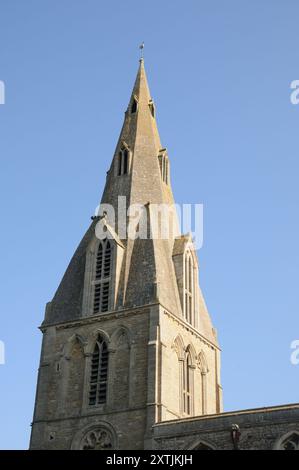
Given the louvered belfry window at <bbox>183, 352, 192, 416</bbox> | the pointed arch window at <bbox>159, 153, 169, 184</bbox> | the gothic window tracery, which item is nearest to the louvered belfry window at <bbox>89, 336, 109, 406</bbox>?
the gothic window tracery

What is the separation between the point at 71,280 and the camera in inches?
1499

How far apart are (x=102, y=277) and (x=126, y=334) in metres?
3.67

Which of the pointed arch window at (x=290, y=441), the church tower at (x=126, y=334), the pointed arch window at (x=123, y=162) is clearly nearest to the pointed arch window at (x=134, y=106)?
the pointed arch window at (x=123, y=162)

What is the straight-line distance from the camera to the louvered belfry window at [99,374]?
3334cm

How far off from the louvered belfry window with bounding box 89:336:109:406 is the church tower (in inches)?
1.9

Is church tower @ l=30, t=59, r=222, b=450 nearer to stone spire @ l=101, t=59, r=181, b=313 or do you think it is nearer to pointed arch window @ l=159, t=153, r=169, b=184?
stone spire @ l=101, t=59, r=181, b=313

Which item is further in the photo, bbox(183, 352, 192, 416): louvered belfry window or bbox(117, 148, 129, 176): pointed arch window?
bbox(117, 148, 129, 176): pointed arch window

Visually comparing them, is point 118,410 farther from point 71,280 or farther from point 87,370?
point 71,280

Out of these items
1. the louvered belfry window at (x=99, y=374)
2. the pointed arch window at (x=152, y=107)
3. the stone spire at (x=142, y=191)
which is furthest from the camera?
the pointed arch window at (x=152, y=107)

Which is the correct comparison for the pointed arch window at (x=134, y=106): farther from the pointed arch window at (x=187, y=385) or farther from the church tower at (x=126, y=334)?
the pointed arch window at (x=187, y=385)

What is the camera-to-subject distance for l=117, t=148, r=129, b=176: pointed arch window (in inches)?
1626

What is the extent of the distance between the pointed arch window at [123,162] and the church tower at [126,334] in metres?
0.07
